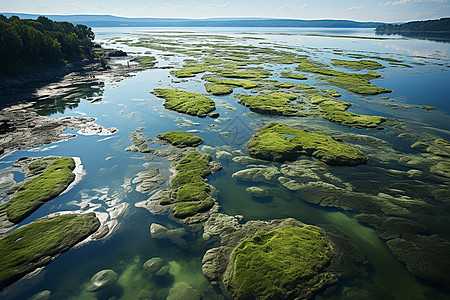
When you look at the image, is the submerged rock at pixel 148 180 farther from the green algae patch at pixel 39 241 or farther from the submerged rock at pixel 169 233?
the submerged rock at pixel 169 233

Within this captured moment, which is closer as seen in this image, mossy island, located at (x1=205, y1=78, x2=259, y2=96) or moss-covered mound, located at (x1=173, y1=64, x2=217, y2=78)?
mossy island, located at (x1=205, y1=78, x2=259, y2=96)

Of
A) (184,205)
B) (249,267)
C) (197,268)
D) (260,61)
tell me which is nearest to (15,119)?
(184,205)

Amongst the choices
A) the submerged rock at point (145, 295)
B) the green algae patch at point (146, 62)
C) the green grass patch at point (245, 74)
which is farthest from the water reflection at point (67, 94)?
the submerged rock at point (145, 295)

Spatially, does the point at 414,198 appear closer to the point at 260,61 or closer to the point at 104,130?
the point at 104,130

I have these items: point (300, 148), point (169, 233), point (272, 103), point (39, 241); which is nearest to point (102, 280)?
point (169, 233)

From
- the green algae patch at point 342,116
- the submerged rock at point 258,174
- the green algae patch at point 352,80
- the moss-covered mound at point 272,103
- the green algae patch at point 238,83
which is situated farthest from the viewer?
the green algae patch at point 238,83

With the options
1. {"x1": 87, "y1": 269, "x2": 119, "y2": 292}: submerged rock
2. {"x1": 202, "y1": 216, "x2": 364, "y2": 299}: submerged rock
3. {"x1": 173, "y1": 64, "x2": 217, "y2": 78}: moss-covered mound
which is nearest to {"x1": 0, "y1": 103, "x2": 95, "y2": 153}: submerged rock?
{"x1": 87, "y1": 269, "x2": 119, "y2": 292}: submerged rock

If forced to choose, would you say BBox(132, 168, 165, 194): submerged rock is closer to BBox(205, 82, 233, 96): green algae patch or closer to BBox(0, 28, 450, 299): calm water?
BBox(0, 28, 450, 299): calm water

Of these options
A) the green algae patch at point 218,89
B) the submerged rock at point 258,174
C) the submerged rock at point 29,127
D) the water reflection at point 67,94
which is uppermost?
the green algae patch at point 218,89
